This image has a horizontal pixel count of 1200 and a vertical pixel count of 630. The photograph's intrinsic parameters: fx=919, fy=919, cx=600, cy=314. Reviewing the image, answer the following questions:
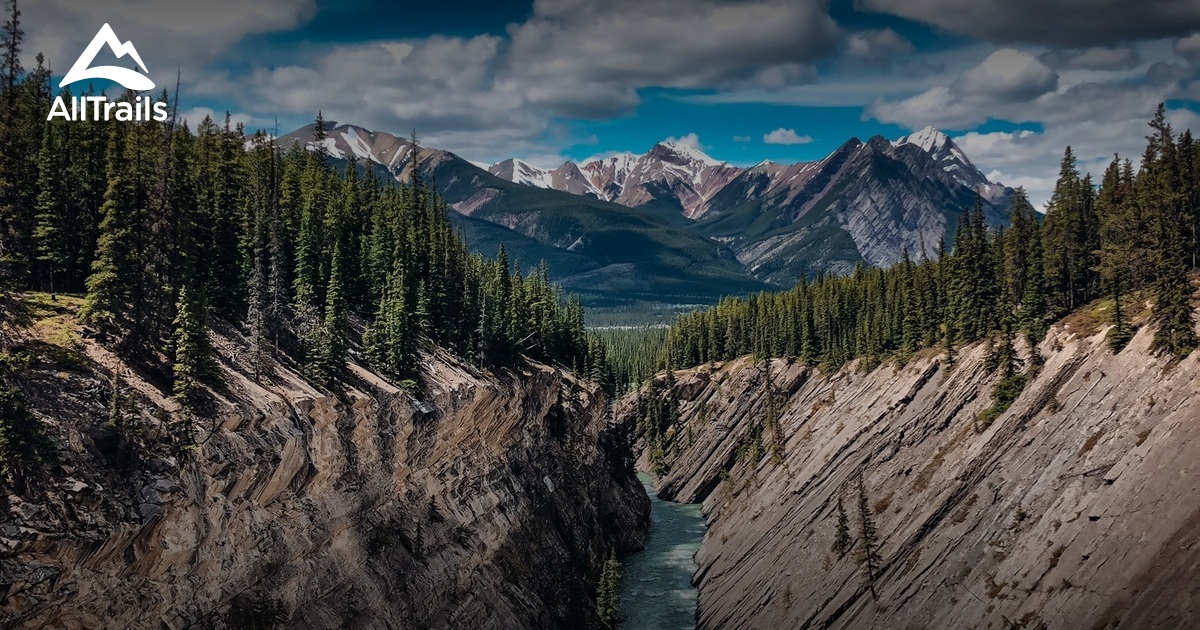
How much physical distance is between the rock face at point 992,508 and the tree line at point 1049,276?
3918mm

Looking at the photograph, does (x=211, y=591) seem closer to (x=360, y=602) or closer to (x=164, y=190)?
(x=360, y=602)

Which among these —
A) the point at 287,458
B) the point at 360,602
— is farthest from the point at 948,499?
the point at 287,458

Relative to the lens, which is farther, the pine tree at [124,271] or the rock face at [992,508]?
the pine tree at [124,271]

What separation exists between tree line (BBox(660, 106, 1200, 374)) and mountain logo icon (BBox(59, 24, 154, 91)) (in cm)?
7361

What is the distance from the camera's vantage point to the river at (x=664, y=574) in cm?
8312

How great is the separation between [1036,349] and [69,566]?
2804 inches

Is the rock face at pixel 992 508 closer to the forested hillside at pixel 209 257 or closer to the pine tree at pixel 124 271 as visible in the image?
the forested hillside at pixel 209 257

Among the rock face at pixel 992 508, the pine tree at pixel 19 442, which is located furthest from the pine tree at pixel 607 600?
the pine tree at pixel 19 442

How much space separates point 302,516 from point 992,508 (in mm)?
44475

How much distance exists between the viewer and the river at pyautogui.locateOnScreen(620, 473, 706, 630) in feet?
273

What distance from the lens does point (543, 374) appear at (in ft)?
334

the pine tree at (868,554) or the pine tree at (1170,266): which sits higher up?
the pine tree at (1170,266)

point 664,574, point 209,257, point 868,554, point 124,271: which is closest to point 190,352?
point 124,271

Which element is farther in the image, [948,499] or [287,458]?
[948,499]
